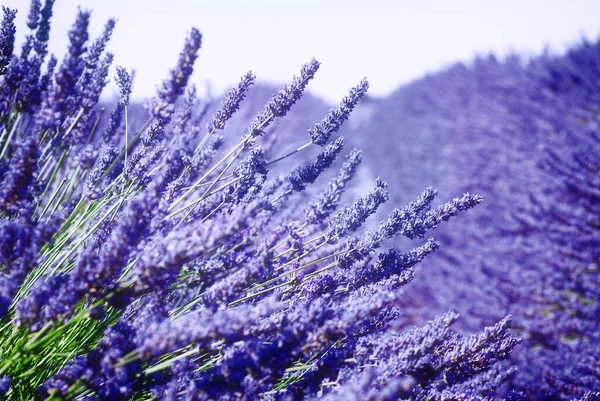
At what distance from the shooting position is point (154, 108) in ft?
2.90

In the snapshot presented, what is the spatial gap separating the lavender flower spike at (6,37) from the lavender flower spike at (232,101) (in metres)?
0.50

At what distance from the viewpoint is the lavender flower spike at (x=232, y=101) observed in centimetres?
114

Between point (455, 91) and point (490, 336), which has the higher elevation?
point (455, 91)

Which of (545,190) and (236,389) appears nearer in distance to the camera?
(236,389)

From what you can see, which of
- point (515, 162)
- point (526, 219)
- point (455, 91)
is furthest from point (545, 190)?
point (455, 91)

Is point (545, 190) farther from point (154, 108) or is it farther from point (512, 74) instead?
point (154, 108)

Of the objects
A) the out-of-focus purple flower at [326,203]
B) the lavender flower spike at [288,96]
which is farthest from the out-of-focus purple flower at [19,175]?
the out-of-focus purple flower at [326,203]

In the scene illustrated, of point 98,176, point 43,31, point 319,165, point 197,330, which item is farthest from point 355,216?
point 43,31

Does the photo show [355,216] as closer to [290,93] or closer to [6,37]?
[290,93]

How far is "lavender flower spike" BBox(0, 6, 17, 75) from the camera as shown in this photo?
3.11ft

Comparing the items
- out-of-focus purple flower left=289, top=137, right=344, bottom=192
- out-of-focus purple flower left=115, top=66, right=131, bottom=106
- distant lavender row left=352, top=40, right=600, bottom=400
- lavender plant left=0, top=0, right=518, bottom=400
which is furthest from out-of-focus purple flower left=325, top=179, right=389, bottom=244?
distant lavender row left=352, top=40, right=600, bottom=400

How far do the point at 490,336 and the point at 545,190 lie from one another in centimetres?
406

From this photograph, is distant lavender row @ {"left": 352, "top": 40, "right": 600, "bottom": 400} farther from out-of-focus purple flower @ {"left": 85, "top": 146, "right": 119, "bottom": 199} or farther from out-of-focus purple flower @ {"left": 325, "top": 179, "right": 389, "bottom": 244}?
out-of-focus purple flower @ {"left": 85, "top": 146, "right": 119, "bottom": 199}

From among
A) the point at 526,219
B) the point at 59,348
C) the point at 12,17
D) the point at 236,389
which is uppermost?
the point at 12,17
